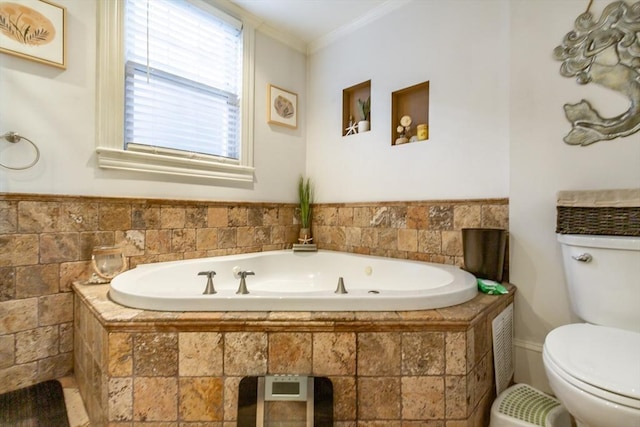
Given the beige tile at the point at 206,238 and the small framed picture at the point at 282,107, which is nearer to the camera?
the beige tile at the point at 206,238

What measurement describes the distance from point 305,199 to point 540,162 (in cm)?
174

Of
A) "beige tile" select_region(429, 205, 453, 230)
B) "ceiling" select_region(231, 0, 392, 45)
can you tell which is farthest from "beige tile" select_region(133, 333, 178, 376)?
"ceiling" select_region(231, 0, 392, 45)

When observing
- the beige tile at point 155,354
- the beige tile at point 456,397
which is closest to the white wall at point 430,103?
the beige tile at point 456,397

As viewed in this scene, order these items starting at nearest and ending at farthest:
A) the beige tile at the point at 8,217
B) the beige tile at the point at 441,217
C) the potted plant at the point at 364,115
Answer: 1. the beige tile at the point at 8,217
2. the beige tile at the point at 441,217
3. the potted plant at the point at 364,115

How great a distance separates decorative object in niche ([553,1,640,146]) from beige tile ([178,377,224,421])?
→ 194cm

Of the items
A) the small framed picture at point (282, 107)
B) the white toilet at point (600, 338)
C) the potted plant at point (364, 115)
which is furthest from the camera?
the small framed picture at point (282, 107)

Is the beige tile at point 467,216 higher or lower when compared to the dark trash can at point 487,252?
higher

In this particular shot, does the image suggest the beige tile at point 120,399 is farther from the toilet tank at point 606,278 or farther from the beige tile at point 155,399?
the toilet tank at point 606,278

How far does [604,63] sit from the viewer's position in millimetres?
1356

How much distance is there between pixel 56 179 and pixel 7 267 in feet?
1.58

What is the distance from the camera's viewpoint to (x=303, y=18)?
2369 mm

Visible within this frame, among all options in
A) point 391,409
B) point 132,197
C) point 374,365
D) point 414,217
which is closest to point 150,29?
point 132,197

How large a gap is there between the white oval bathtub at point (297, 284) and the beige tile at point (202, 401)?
0.25 meters

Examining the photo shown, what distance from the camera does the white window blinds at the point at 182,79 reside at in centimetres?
183
